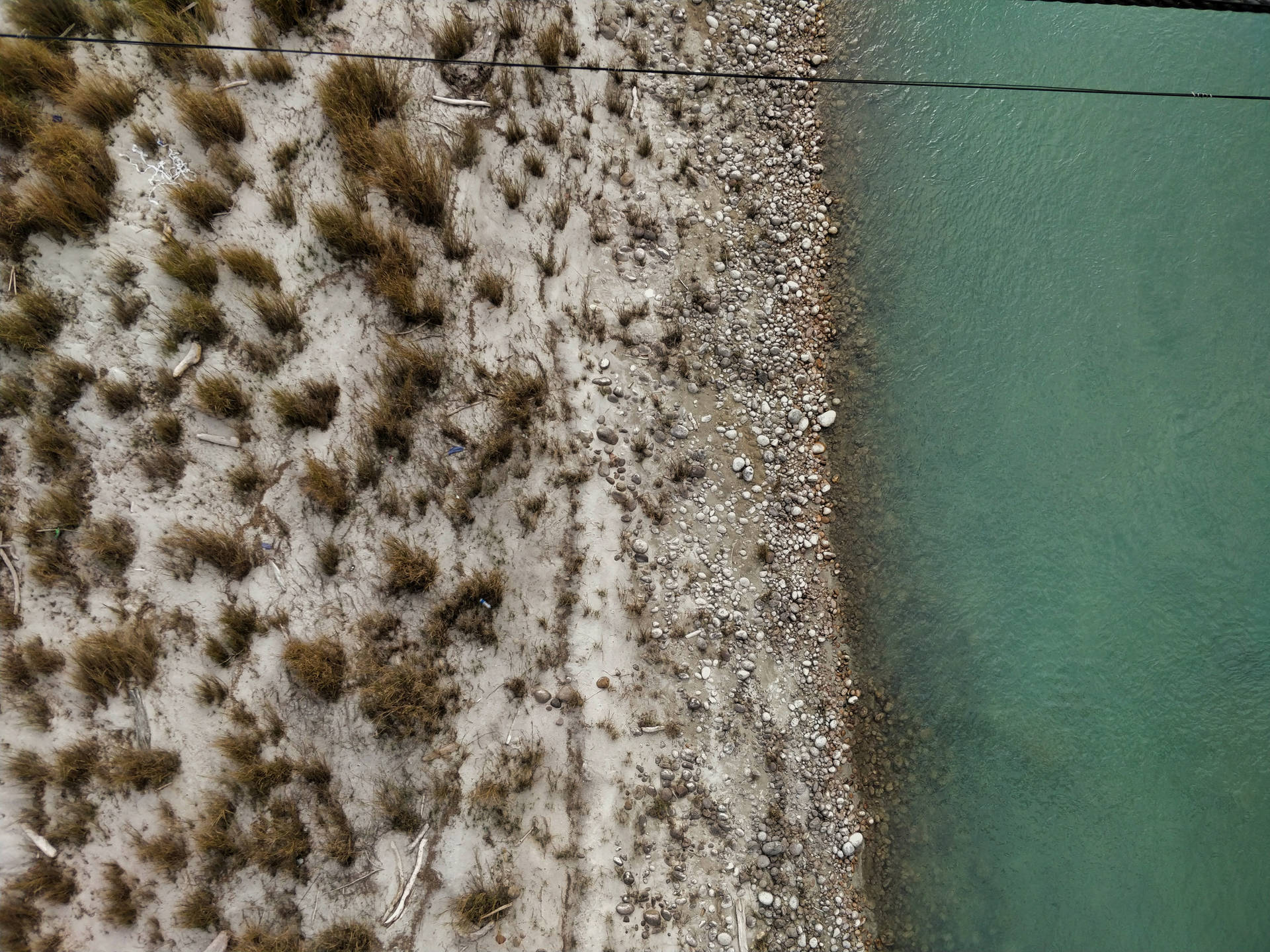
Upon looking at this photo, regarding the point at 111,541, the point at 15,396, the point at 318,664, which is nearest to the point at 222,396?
the point at 111,541

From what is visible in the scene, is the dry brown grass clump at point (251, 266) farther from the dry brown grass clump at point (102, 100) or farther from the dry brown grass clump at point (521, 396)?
the dry brown grass clump at point (521, 396)

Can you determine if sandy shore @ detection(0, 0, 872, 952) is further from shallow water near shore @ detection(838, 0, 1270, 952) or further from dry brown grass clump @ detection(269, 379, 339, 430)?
shallow water near shore @ detection(838, 0, 1270, 952)

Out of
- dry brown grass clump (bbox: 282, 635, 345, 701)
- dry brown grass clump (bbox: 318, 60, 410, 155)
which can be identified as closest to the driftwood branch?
dry brown grass clump (bbox: 318, 60, 410, 155)

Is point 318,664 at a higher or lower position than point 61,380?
lower

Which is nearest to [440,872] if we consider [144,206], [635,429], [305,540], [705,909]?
[705,909]

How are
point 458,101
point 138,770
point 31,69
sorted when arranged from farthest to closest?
1. point 458,101
2. point 31,69
3. point 138,770

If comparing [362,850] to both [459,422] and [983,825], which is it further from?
[983,825]

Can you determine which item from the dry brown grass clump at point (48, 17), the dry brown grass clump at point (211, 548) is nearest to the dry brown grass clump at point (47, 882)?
the dry brown grass clump at point (211, 548)

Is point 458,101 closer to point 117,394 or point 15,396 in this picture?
point 117,394
